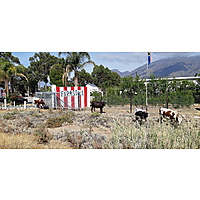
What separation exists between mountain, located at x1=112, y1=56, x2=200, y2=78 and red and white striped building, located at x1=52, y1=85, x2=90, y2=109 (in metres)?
1.61

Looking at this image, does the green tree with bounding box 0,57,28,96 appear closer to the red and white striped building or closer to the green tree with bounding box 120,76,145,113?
the red and white striped building

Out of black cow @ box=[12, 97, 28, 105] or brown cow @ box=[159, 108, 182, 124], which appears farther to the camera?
black cow @ box=[12, 97, 28, 105]

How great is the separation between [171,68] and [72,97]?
4.83m

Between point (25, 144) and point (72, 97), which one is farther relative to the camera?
point (72, 97)

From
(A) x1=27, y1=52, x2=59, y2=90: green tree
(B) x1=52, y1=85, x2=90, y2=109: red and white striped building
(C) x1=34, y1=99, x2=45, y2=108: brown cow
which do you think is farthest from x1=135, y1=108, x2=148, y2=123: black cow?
(A) x1=27, y1=52, x2=59, y2=90: green tree

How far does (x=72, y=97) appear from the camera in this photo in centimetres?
789

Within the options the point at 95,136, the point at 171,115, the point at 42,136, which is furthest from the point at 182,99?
the point at 42,136

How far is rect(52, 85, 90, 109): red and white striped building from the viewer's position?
25.6 feet

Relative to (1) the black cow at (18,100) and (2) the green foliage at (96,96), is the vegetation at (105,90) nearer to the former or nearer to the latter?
(2) the green foliage at (96,96)

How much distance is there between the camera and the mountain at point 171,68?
7695 mm

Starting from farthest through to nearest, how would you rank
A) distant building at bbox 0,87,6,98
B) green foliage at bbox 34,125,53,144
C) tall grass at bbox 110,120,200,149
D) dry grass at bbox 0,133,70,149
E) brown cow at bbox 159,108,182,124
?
distant building at bbox 0,87,6,98 → brown cow at bbox 159,108,182,124 → green foliage at bbox 34,125,53,144 → dry grass at bbox 0,133,70,149 → tall grass at bbox 110,120,200,149

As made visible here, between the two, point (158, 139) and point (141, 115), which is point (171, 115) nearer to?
point (141, 115)

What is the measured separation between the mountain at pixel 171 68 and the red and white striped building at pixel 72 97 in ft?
5.27
